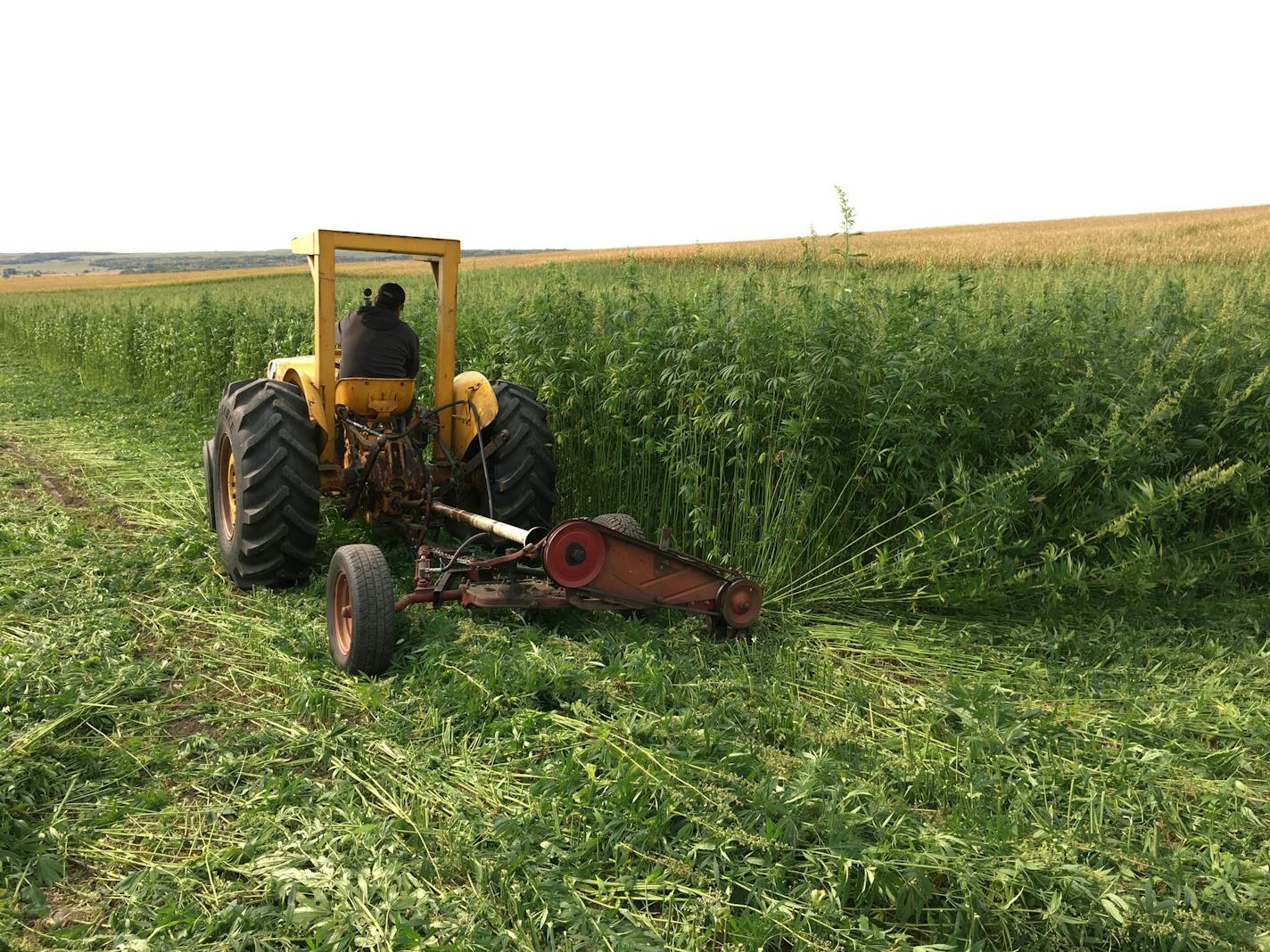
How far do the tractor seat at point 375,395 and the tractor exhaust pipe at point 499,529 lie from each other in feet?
2.63

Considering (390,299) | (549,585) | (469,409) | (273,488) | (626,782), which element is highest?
(390,299)

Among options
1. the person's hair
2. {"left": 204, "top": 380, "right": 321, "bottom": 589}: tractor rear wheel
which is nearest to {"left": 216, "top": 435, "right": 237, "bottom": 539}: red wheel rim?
{"left": 204, "top": 380, "right": 321, "bottom": 589}: tractor rear wheel

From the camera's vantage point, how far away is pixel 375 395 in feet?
19.2

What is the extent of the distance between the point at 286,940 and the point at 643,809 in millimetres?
1145

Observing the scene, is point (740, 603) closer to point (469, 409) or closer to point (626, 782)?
point (626, 782)

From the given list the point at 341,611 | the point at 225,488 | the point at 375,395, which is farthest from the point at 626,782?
the point at 225,488

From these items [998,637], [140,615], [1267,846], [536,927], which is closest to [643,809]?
[536,927]

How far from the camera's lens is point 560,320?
716 cm

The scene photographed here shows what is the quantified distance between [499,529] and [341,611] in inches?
36.1

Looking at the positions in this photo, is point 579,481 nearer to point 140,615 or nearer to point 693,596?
point 693,596

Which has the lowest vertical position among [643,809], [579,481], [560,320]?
[643,809]

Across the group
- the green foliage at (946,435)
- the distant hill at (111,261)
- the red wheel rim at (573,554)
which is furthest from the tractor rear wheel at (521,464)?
the distant hill at (111,261)

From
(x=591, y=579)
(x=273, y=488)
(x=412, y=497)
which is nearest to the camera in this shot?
(x=591, y=579)

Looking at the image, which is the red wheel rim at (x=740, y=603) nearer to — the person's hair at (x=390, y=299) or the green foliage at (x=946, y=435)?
the green foliage at (x=946, y=435)
